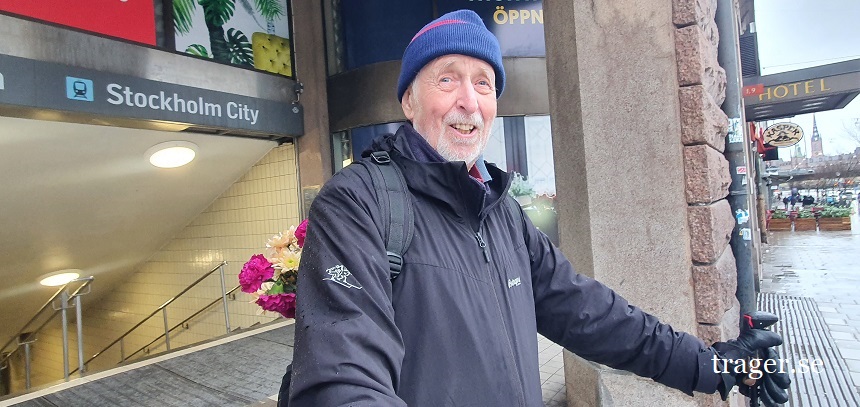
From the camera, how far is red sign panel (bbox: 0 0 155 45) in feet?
14.8

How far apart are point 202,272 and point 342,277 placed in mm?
8094

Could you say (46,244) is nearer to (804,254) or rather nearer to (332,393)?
(332,393)

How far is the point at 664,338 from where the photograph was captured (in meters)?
1.63

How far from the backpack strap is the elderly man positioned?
24 millimetres

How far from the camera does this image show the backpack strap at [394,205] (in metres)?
1.13

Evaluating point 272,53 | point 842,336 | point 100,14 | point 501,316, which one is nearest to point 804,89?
point 842,336

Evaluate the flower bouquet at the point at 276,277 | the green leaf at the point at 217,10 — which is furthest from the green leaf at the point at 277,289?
the green leaf at the point at 217,10

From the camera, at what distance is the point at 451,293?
1172mm

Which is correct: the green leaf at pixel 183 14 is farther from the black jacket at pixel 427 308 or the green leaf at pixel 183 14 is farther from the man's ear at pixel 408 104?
the black jacket at pixel 427 308

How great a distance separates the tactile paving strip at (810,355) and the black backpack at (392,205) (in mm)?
2710

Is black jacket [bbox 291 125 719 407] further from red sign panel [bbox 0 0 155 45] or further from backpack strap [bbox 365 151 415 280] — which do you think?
red sign panel [bbox 0 0 155 45]

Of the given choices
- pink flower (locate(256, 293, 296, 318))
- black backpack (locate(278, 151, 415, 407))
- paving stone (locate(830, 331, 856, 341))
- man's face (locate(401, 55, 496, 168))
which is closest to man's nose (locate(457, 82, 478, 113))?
man's face (locate(401, 55, 496, 168))

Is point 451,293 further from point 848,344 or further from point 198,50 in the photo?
point 848,344

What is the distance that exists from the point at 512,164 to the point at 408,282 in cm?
696
